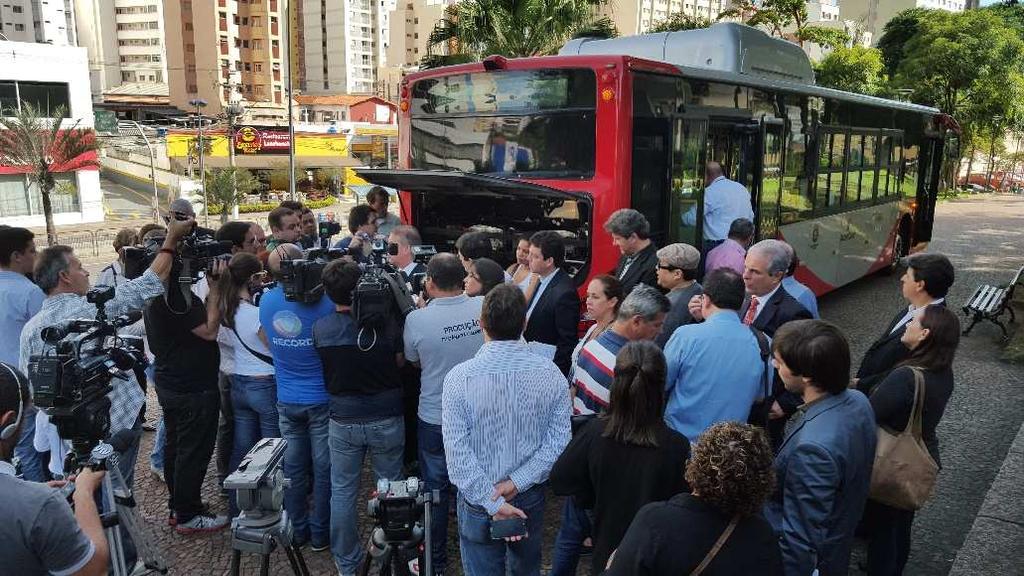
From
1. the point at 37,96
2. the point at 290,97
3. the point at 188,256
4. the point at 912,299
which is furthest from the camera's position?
the point at 37,96

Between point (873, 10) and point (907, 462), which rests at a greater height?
point (873, 10)

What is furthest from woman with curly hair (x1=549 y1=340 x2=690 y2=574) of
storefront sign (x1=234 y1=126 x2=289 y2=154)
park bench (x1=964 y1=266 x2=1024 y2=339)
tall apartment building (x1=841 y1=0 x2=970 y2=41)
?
tall apartment building (x1=841 y1=0 x2=970 y2=41)

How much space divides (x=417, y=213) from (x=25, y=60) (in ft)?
118

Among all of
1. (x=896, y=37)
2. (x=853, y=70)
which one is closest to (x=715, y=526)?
(x=853, y=70)

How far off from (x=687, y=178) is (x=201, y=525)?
17.1 ft

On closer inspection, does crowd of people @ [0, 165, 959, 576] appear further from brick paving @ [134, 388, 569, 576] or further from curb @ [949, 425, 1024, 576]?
curb @ [949, 425, 1024, 576]

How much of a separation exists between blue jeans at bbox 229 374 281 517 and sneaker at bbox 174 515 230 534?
3.4 inches

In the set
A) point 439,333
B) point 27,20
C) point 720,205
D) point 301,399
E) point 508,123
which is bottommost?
point 301,399

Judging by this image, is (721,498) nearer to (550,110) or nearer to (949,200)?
(550,110)

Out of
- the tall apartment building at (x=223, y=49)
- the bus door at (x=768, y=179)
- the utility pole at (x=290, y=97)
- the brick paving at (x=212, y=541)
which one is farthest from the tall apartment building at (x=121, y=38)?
the brick paving at (x=212, y=541)

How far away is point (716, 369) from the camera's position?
3609 mm

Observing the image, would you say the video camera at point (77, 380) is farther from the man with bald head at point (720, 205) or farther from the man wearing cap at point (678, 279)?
the man with bald head at point (720, 205)

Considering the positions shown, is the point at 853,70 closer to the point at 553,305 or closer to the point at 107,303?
the point at 553,305

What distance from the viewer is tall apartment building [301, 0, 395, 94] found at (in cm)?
10281
